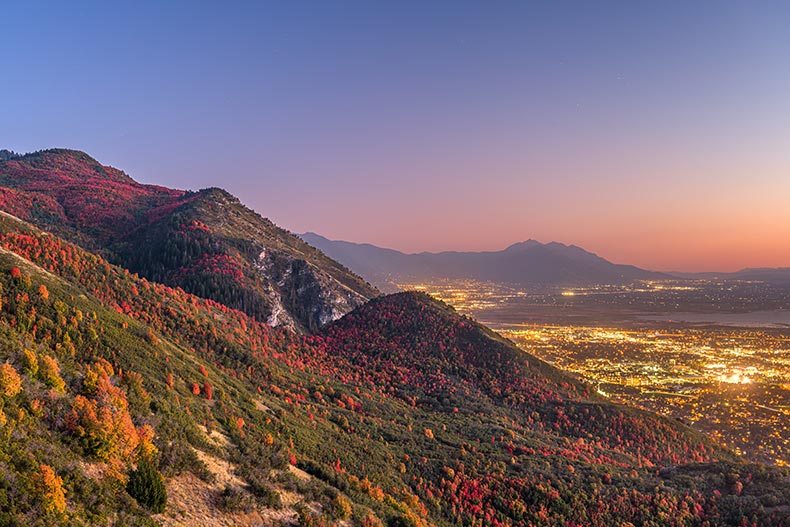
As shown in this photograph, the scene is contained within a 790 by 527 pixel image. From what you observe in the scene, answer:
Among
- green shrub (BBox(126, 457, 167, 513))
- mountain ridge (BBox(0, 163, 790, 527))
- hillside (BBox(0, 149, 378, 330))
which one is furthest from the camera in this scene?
hillside (BBox(0, 149, 378, 330))

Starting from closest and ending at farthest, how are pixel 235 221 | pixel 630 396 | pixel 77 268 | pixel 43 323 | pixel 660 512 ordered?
pixel 43 323, pixel 660 512, pixel 77 268, pixel 630 396, pixel 235 221

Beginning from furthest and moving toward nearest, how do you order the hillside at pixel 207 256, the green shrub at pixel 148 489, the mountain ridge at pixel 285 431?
the hillside at pixel 207 256
the mountain ridge at pixel 285 431
the green shrub at pixel 148 489

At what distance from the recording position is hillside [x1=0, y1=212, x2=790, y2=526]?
19953mm

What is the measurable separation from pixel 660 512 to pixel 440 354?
65.1 m

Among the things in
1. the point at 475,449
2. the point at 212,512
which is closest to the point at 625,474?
the point at 475,449

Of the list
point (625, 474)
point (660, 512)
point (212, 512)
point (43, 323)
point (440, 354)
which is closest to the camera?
point (212, 512)

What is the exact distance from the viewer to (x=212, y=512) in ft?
68.6

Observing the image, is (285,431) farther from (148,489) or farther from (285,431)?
(148,489)

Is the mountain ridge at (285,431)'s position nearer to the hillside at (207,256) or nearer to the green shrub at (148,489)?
the green shrub at (148,489)

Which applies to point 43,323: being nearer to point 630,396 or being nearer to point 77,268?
point 77,268

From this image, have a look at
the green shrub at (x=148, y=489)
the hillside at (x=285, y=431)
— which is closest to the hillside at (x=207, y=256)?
the hillside at (x=285, y=431)

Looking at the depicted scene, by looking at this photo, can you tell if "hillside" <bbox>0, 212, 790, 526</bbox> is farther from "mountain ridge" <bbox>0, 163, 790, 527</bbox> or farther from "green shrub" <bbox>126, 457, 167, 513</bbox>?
"green shrub" <bbox>126, 457, 167, 513</bbox>

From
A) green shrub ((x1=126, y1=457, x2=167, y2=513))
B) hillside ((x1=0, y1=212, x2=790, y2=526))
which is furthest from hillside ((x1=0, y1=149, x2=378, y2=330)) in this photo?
green shrub ((x1=126, y1=457, x2=167, y2=513))

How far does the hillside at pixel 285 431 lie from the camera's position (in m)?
20.0
